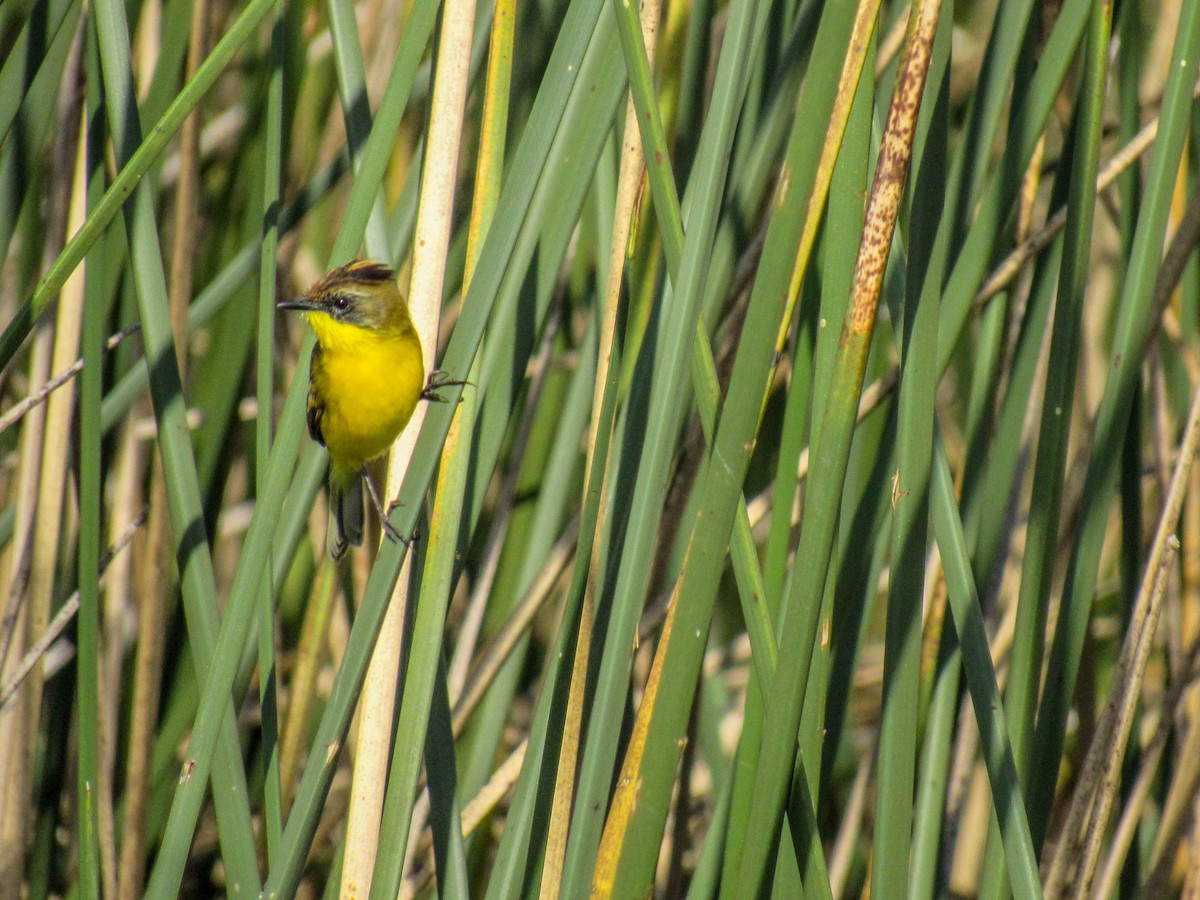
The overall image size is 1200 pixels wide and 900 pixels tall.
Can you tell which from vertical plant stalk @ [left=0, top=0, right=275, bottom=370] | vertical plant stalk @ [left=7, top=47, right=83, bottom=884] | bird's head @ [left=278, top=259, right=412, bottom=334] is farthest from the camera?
vertical plant stalk @ [left=7, top=47, right=83, bottom=884]

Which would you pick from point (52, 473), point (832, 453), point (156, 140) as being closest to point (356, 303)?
point (52, 473)

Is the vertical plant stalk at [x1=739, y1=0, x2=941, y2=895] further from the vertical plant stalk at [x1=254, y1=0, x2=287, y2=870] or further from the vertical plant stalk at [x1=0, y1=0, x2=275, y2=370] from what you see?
the vertical plant stalk at [x1=0, y1=0, x2=275, y2=370]

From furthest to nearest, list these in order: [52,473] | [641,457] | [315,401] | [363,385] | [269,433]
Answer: [315,401] < [363,385] < [52,473] < [269,433] < [641,457]

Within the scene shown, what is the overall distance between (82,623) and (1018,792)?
1.30 metres

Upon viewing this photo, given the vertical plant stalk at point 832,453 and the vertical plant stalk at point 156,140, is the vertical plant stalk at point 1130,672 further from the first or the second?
the vertical plant stalk at point 156,140

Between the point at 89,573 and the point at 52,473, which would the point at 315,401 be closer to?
the point at 52,473

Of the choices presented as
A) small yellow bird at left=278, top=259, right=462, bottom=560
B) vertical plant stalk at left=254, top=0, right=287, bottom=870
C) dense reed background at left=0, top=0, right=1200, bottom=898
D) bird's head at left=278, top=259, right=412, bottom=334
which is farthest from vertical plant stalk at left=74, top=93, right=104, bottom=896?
small yellow bird at left=278, top=259, right=462, bottom=560

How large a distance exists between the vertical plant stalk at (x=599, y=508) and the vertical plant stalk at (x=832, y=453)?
1.11 ft

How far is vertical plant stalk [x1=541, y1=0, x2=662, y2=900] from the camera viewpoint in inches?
59.9

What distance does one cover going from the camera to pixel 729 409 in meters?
1.22

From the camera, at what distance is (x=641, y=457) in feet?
4.34

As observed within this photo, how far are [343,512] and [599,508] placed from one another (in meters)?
1.16

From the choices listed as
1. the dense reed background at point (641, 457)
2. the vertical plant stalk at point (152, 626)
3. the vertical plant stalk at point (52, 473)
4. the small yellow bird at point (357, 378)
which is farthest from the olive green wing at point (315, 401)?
the vertical plant stalk at point (52, 473)

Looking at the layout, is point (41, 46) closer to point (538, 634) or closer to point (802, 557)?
point (802, 557)
